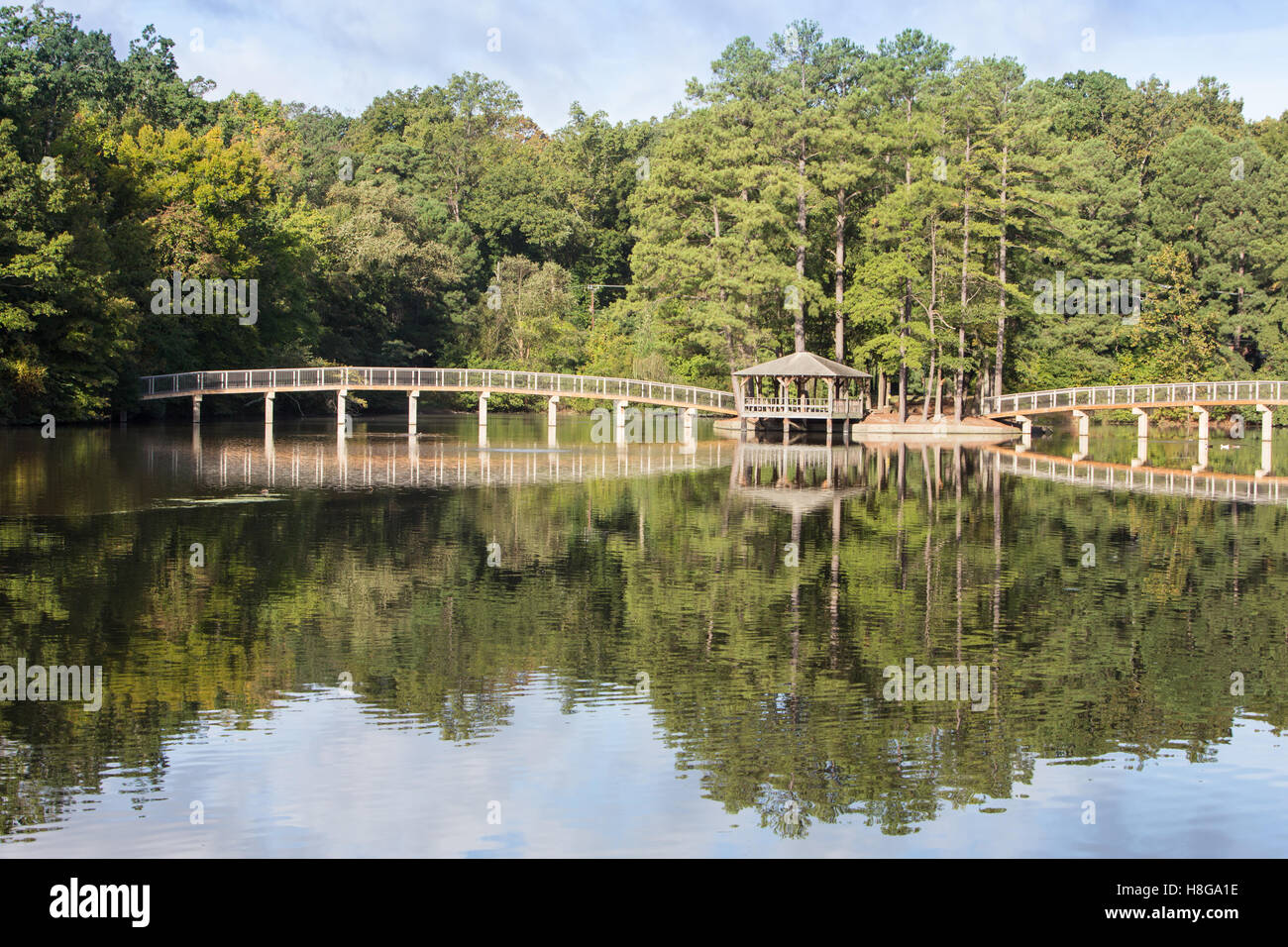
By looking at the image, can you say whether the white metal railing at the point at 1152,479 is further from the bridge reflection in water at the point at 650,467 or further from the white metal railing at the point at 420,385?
the white metal railing at the point at 420,385

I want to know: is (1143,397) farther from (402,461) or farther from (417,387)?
(402,461)

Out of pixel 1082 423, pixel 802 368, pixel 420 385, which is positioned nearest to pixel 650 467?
pixel 802 368

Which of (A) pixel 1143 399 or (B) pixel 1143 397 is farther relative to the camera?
(B) pixel 1143 397

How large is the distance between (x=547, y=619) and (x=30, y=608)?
20.6 ft

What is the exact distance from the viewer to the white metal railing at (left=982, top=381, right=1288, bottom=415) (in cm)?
5259

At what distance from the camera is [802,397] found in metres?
55.2

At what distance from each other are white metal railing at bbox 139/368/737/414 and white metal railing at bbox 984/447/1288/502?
1694cm

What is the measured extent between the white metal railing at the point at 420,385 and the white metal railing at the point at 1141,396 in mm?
12095

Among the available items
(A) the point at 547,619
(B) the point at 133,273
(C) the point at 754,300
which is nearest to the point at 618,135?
(C) the point at 754,300

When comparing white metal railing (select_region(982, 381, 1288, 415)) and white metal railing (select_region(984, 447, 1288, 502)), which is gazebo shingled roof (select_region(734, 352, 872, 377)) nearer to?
white metal railing (select_region(982, 381, 1288, 415))

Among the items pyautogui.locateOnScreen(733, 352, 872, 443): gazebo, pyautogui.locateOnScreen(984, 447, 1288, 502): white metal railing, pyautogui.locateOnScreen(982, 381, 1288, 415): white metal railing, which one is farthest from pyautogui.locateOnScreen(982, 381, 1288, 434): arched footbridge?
pyautogui.locateOnScreen(984, 447, 1288, 502): white metal railing

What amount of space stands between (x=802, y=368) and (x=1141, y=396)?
14.1 metres

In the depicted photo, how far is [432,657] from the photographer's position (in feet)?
47.1
